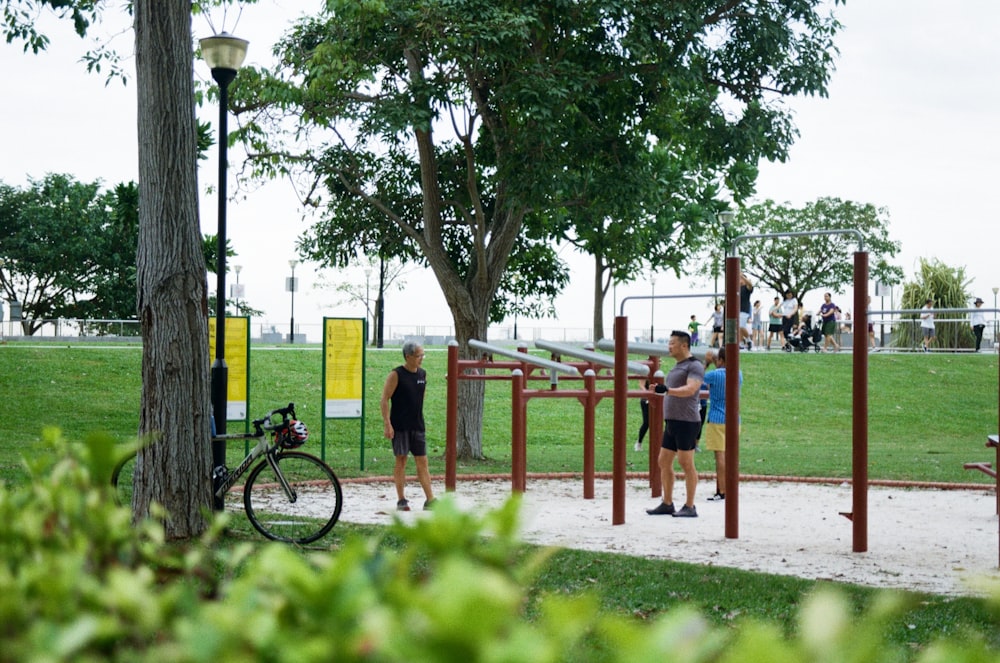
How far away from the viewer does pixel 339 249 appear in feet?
58.4

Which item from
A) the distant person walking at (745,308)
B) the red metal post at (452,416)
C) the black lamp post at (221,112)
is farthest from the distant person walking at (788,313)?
the black lamp post at (221,112)

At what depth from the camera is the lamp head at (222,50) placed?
33.3ft

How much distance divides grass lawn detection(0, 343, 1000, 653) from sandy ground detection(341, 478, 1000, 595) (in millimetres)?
880

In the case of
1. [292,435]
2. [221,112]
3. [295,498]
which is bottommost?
[295,498]

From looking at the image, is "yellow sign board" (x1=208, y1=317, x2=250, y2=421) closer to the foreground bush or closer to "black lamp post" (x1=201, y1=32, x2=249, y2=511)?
"black lamp post" (x1=201, y1=32, x2=249, y2=511)

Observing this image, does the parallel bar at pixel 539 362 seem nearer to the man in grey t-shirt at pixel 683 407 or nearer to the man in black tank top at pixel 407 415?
the man in grey t-shirt at pixel 683 407

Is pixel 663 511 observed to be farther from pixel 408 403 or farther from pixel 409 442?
pixel 408 403

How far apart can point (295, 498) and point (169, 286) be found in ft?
7.44

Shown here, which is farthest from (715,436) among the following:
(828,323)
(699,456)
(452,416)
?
(828,323)

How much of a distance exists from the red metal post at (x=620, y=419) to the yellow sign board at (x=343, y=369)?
18.4 feet

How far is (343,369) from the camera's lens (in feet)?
51.4

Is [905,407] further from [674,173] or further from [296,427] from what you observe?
[296,427]

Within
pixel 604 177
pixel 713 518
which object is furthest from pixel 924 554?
pixel 604 177

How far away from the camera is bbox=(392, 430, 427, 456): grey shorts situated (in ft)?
35.7
